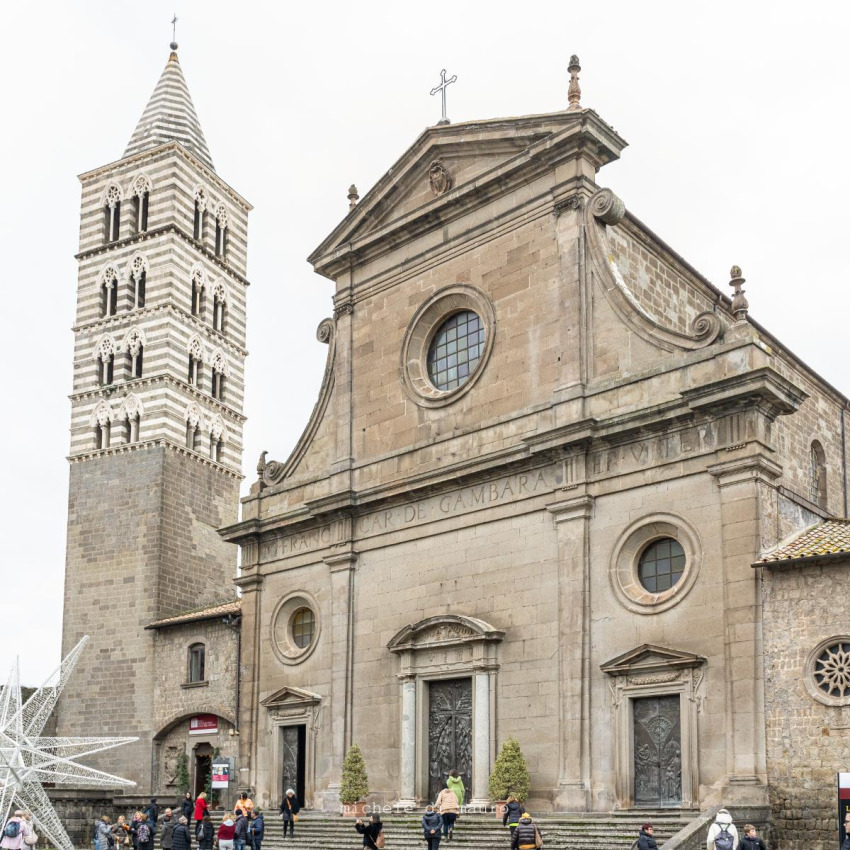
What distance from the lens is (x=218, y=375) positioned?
4425 cm

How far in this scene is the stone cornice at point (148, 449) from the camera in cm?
4021

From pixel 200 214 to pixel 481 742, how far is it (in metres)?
26.9

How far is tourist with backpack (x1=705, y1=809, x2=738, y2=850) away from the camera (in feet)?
57.2

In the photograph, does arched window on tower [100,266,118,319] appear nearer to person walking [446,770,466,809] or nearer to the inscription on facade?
the inscription on facade

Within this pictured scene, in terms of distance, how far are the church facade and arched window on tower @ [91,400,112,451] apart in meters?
5.69

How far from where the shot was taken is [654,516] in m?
22.6

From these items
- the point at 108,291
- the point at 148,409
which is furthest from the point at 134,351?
the point at 108,291

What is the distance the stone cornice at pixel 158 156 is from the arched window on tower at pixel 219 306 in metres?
4.11

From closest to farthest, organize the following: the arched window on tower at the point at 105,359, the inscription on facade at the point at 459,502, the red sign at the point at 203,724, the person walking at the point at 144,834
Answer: the person walking at the point at 144,834
the inscription on facade at the point at 459,502
the red sign at the point at 203,724
the arched window on tower at the point at 105,359

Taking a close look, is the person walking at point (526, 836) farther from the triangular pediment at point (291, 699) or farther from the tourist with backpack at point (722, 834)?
the triangular pediment at point (291, 699)

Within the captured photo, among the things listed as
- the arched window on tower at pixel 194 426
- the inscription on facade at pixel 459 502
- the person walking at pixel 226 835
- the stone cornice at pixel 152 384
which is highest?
the stone cornice at pixel 152 384

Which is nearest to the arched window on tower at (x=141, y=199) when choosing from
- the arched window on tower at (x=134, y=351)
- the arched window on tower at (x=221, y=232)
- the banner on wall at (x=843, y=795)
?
the arched window on tower at (x=221, y=232)

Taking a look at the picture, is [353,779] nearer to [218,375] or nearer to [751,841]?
[751,841]

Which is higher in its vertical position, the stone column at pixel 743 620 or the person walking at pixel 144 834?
the stone column at pixel 743 620
